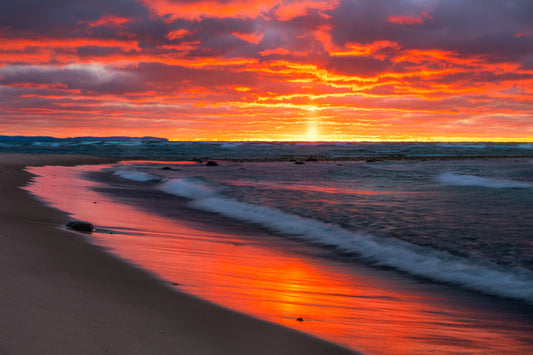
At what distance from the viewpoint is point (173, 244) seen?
9.16 meters

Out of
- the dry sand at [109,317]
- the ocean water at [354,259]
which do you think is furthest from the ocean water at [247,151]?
the dry sand at [109,317]

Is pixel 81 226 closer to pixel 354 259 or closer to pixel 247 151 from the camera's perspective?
pixel 354 259

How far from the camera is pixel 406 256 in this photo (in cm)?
902

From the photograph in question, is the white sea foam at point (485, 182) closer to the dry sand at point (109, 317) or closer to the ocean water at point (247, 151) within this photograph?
the dry sand at point (109, 317)

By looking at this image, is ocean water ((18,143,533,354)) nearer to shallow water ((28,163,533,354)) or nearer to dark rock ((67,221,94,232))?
shallow water ((28,163,533,354))

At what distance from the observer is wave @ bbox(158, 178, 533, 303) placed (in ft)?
23.9

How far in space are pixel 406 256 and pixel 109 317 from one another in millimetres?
6325

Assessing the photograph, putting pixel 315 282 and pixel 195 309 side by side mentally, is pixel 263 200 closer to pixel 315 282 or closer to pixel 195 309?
pixel 315 282

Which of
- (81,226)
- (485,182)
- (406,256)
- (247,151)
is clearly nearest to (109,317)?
(81,226)

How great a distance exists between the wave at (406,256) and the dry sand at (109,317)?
4.28 meters

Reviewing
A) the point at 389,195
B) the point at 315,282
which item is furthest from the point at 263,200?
the point at 315,282

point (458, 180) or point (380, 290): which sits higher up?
point (458, 180)

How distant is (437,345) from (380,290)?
2.30 m

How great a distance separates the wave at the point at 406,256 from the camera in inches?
287
